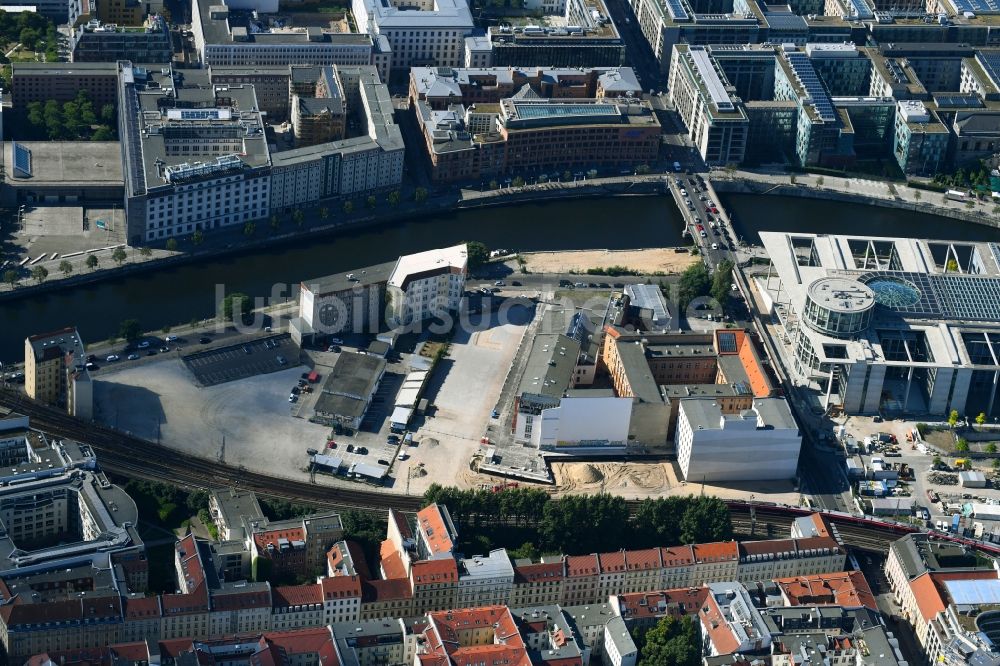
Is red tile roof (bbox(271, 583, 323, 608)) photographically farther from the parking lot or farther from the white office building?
the white office building

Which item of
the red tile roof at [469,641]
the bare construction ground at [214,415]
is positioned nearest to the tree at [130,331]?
the bare construction ground at [214,415]

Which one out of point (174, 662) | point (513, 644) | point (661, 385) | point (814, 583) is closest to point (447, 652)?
point (513, 644)

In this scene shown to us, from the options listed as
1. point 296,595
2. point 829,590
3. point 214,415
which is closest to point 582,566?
point 829,590

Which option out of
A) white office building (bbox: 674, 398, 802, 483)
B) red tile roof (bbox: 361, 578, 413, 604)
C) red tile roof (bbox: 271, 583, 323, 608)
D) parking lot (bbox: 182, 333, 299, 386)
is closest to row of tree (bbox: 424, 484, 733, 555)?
white office building (bbox: 674, 398, 802, 483)

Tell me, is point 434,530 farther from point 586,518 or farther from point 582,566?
point 586,518

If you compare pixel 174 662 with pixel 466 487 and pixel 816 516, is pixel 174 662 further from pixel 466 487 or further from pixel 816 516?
pixel 816 516

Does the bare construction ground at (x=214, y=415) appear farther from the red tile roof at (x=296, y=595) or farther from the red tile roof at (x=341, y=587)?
the red tile roof at (x=296, y=595)
